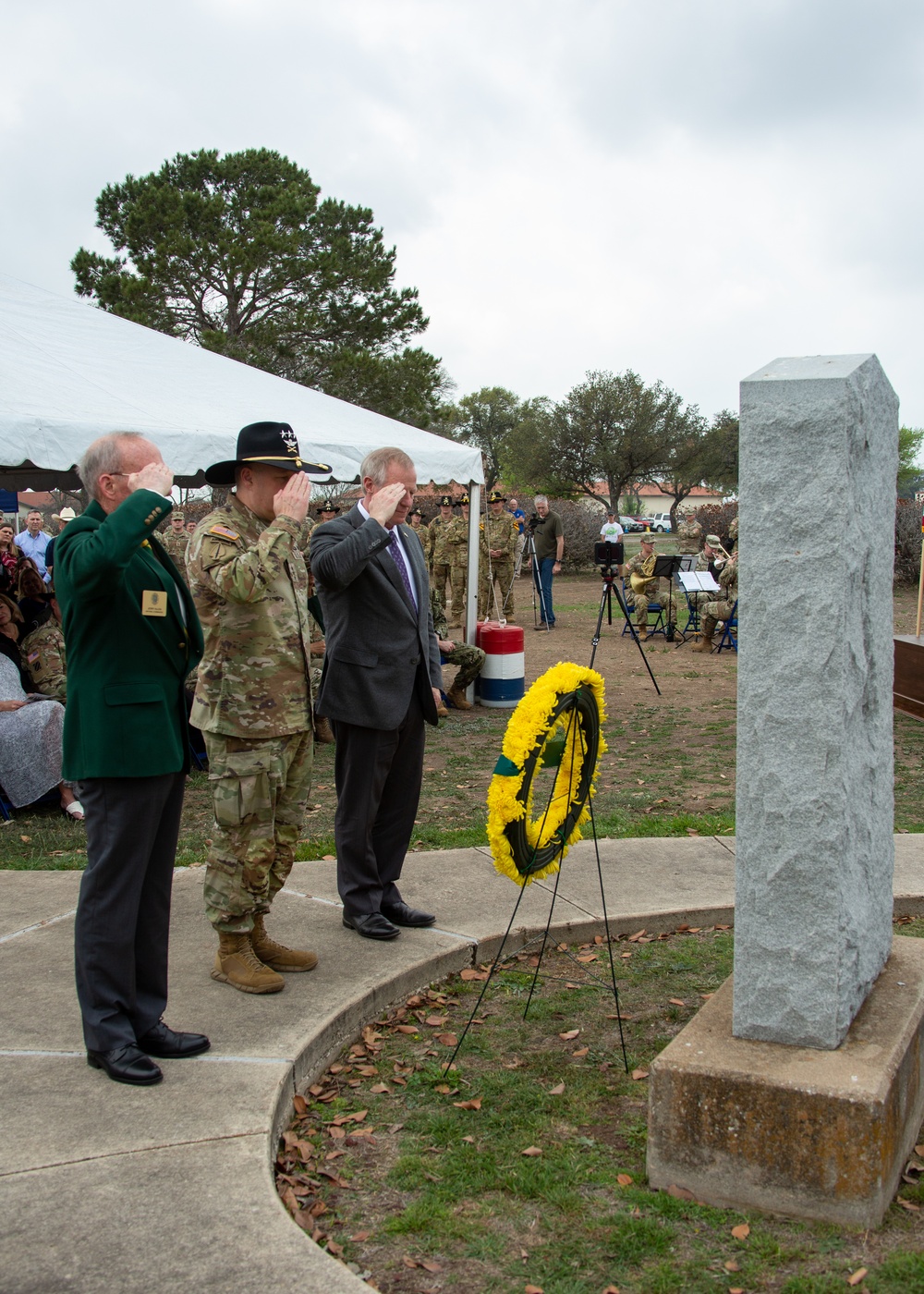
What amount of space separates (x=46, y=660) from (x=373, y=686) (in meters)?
4.01

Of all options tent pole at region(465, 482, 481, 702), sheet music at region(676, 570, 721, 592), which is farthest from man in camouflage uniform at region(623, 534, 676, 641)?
tent pole at region(465, 482, 481, 702)

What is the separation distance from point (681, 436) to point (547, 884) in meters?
41.7

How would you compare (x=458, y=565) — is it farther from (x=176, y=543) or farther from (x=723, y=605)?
(x=176, y=543)

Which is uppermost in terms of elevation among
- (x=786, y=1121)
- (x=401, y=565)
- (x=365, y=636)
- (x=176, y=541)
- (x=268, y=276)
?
(x=268, y=276)

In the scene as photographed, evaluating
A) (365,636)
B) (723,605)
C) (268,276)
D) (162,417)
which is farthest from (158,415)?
(268,276)

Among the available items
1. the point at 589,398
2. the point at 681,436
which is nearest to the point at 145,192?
the point at 589,398

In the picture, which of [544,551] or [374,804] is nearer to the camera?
[374,804]

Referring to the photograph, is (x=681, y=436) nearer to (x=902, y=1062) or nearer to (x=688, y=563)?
(x=688, y=563)

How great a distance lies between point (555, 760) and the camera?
392cm

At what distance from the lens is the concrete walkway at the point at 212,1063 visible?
2520 millimetres

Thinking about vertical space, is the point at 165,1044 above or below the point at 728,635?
below

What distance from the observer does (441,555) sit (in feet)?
57.0

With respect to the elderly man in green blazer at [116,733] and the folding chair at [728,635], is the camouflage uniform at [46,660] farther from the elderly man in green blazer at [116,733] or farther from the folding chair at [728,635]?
the folding chair at [728,635]

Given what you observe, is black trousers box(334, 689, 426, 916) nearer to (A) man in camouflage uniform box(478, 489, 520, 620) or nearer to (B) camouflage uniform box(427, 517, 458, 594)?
(B) camouflage uniform box(427, 517, 458, 594)
